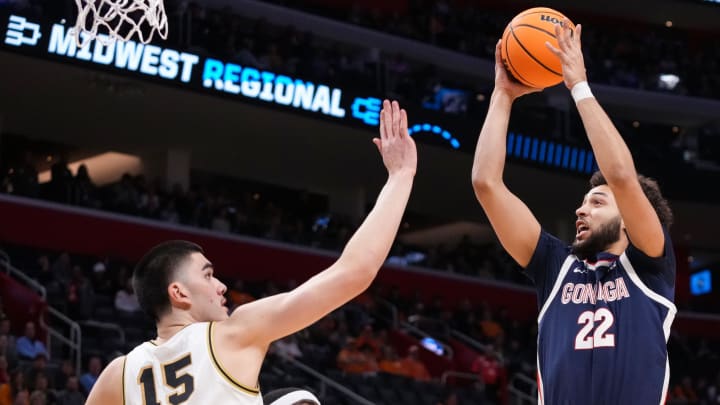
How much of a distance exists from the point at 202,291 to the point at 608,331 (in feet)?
4.54

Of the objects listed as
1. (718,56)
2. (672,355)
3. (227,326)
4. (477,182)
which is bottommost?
(672,355)

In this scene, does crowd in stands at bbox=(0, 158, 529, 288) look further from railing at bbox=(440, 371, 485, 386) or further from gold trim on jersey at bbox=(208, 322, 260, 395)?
gold trim on jersey at bbox=(208, 322, 260, 395)

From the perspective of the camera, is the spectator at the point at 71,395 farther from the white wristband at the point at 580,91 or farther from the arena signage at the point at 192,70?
the white wristband at the point at 580,91

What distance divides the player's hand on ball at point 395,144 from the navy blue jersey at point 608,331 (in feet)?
2.93

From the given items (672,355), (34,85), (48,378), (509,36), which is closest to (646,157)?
(672,355)

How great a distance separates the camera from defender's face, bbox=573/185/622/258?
14.3 feet

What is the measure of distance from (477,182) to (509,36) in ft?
1.97

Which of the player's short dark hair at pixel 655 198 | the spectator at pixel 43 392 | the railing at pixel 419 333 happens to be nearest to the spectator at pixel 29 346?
the spectator at pixel 43 392

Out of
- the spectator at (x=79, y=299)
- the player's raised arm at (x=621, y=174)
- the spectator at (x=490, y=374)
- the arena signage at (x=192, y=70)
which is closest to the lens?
the player's raised arm at (x=621, y=174)

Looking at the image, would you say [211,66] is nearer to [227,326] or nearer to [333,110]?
[333,110]

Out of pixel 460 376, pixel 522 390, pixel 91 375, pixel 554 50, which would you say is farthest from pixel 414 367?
pixel 554 50

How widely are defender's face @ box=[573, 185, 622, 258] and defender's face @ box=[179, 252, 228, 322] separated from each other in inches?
52.1

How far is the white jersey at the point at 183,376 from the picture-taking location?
3.63 metres

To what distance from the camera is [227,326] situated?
3.70 meters
